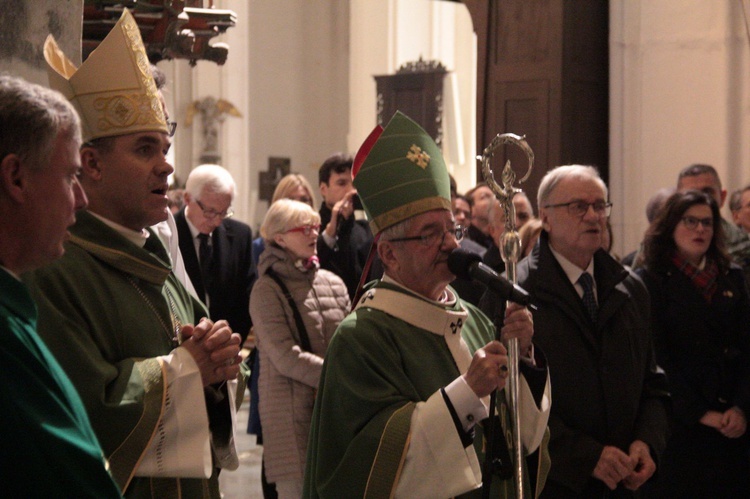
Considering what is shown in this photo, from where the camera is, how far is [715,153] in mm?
9180

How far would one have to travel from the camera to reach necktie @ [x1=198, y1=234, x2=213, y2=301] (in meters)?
5.78

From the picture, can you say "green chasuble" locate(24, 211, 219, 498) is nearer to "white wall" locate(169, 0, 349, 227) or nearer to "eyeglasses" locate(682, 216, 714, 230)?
"eyeglasses" locate(682, 216, 714, 230)

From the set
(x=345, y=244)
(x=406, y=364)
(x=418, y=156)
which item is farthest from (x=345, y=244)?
(x=406, y=364)

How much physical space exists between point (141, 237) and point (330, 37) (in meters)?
18.3

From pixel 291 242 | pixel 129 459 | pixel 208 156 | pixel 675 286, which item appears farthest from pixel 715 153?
pixel 208 156

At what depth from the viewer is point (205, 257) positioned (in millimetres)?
5801

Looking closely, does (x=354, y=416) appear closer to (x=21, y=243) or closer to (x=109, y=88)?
(x=109, y=88)

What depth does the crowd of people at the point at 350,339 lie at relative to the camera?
1.68m

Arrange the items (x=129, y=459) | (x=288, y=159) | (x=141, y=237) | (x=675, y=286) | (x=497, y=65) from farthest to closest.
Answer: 1. (x=288, y=159)
2. (x=497, y=65)
3. (x=675, y=286)
4. (x=141, y=237)
5. (x=129, y=459)

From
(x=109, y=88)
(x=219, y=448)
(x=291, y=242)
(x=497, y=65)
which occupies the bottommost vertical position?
(x=219, y=448)

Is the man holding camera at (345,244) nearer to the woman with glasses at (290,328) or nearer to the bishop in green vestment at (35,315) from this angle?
the woman with glasses at (290,328)

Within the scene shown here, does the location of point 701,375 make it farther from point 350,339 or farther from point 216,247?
point 216,247

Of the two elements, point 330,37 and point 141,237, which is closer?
point 141,237

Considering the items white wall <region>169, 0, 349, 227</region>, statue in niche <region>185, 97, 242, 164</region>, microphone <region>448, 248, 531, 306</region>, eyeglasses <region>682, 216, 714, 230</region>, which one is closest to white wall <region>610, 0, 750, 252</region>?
eyeglasses <region>682, 216, 714, 230</region>
